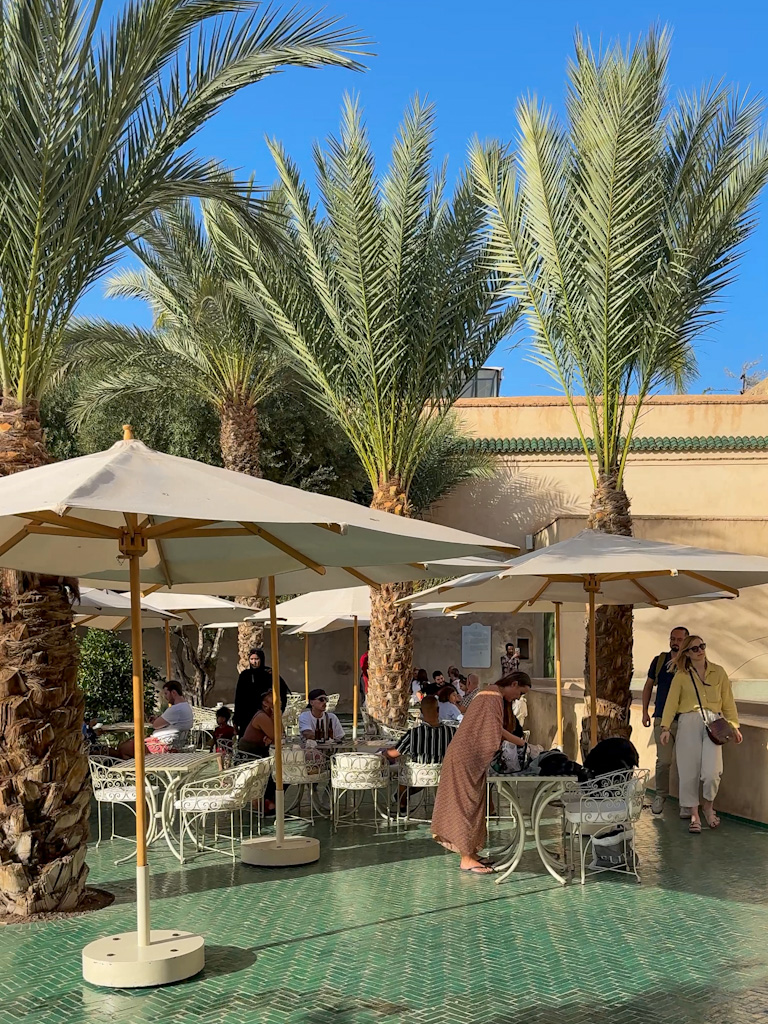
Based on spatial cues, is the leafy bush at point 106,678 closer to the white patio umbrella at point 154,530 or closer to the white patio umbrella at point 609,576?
the white patio umbrella at point 609,576

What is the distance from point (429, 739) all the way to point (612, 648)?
10.5 ft

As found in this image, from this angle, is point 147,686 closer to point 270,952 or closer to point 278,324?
point 278,324

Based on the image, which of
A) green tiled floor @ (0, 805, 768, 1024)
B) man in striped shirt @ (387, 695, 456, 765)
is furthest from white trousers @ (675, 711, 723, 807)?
man in striped shirt @ (387, 695, 456, 765)

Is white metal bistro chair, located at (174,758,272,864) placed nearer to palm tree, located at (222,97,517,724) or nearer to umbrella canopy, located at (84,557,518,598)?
umbrella canopy, located at (84,557,518,598)

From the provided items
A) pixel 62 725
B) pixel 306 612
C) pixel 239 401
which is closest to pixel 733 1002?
pixel 62 725

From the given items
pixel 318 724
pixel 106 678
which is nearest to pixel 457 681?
pixel 106 678

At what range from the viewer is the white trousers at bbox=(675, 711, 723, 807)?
10.1m

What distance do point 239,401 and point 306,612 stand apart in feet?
20.4

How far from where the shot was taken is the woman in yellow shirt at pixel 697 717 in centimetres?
1012

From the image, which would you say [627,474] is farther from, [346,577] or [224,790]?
[224,790]

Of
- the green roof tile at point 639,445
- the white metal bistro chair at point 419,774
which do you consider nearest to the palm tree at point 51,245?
the white metal bistro chair at point 419,774

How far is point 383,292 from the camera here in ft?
44.8

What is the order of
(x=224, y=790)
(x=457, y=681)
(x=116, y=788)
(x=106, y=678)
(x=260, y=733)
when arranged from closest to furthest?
(x=224, y=790)
(x=116, y=788)
(x=260, y=733)
(x=106, y=678)
(x=457, y=681)

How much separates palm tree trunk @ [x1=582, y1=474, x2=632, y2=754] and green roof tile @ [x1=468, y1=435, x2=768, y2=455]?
13.1 meters
